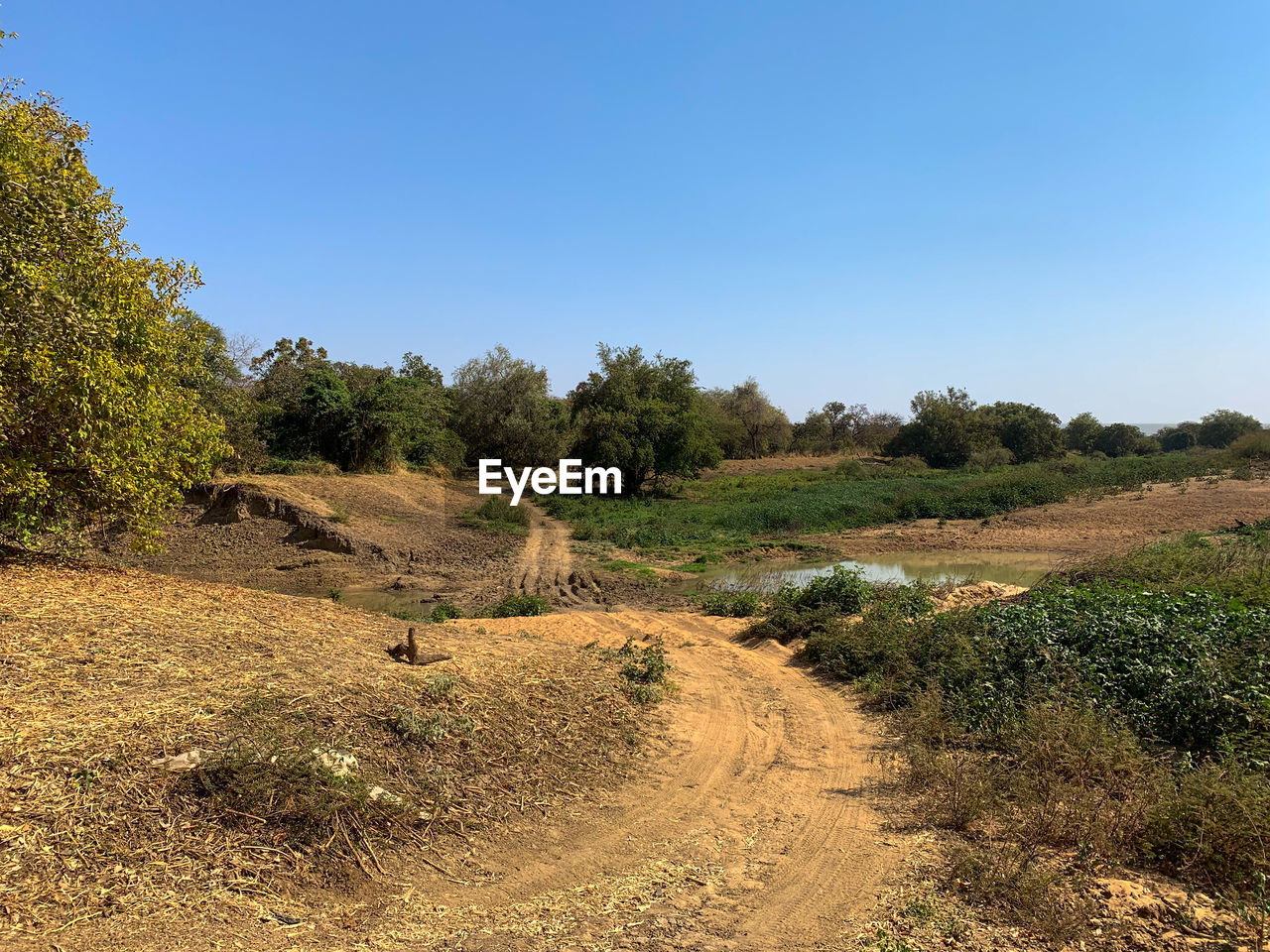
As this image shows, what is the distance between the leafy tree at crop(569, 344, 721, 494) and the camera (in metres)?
31.8

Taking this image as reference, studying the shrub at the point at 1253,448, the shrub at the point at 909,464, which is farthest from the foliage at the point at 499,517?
the shrub at the point at 1253,448

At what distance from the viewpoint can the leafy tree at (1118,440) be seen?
2494 inches

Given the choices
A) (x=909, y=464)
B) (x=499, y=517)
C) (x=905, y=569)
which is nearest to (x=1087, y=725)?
(x=905, y=569)

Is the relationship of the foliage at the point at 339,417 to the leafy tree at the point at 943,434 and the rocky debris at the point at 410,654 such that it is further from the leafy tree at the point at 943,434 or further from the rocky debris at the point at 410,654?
the leafy tree at the point at 943,434

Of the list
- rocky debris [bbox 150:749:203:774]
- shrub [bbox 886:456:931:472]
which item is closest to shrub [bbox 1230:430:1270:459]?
shrub [bbox 886:456:931:472]

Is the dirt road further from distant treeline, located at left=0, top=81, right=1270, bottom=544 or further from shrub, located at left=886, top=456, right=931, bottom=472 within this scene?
shrub, located at left=886, top=456, right=931, bottom=472

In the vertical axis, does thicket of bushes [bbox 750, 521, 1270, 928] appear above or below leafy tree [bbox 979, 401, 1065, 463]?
below

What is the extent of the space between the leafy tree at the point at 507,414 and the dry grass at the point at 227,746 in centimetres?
2917

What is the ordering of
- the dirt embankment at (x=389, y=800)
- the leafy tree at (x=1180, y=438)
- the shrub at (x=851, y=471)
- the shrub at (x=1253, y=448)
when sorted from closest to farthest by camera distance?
the dirt embankment at (x=389, y=800), the shrub at (x=1253, y=448), the shrub at (x=851, y=471), the leafy tree at (x=1180, y=438)

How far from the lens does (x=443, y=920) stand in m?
3.45

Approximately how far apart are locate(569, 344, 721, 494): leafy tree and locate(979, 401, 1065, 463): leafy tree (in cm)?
3413

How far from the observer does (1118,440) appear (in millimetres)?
63562

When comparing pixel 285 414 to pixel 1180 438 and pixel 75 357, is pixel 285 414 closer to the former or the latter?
pixel 75 357

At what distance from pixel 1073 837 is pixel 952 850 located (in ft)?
2.74
